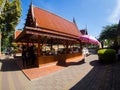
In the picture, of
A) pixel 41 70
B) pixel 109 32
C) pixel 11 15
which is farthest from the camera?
pixel 109 32

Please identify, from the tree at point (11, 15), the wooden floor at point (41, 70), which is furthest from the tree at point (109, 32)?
the wooden floor at point (41, 70)

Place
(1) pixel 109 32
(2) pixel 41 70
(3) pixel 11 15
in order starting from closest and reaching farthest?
1. (2) pixel 41 70
2. (3) pixel 11 15
3. (1) pixel 109 32

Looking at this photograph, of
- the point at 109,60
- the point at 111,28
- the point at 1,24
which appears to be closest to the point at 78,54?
the point at 109,60

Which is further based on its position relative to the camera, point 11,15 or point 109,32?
point 109,32

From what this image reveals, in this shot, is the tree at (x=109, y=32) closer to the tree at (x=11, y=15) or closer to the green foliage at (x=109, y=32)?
the green foliage at (x=109, y=32)

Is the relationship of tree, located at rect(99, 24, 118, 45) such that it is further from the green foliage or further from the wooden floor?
the wooden floor

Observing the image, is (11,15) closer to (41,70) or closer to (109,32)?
(41,70)

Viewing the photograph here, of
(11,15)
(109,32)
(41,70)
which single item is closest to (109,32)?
(109,32)

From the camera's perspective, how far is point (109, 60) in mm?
17766

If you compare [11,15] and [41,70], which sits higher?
[11,15]

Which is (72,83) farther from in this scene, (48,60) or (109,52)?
(109,52)

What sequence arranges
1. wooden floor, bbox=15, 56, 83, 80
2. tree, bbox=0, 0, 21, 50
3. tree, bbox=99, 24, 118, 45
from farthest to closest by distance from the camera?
tree, bbox=99, 24, 118, 45 < tree, bbox=0, 0, 21, 50 < wooden floor, bbox=15, 56, 83, 80

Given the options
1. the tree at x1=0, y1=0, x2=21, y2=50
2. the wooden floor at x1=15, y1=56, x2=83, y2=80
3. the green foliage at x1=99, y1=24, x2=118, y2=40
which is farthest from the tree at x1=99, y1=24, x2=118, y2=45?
the wooden floor at x1=15, y1=56, x2=83, y2=80

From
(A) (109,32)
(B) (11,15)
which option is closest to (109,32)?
(A) (109,32)
